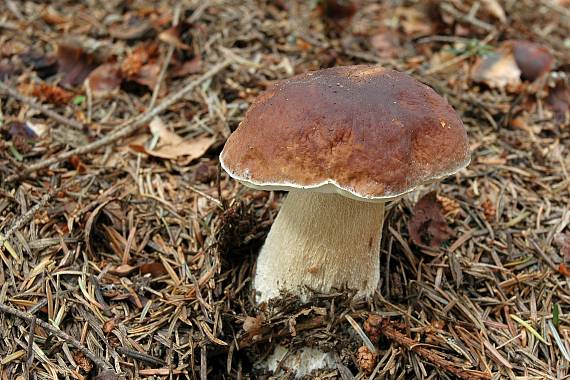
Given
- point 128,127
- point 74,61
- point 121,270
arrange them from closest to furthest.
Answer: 1. point 121,270
2. point 128,127
3. point 74,61

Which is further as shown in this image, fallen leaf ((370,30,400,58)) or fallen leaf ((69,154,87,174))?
fallen leaf ((370,30,400,58))

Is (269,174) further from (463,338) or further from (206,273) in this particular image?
(463,338)

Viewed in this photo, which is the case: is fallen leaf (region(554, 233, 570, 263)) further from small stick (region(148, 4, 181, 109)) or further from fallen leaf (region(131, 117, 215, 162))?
small stick (region(148, 4, 181, 109))

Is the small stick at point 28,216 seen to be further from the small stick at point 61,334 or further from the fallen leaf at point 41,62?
the fallen leaf at point 41,62

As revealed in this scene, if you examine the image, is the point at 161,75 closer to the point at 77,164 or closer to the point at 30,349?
the point at 77,164

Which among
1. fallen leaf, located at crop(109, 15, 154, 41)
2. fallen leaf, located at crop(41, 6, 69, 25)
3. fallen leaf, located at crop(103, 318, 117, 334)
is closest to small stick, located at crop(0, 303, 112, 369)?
fallen leaf, located at crop(103, 318, 117, 334)

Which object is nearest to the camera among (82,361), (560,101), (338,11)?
(82,361)

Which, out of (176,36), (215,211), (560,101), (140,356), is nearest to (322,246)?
(215,211)
